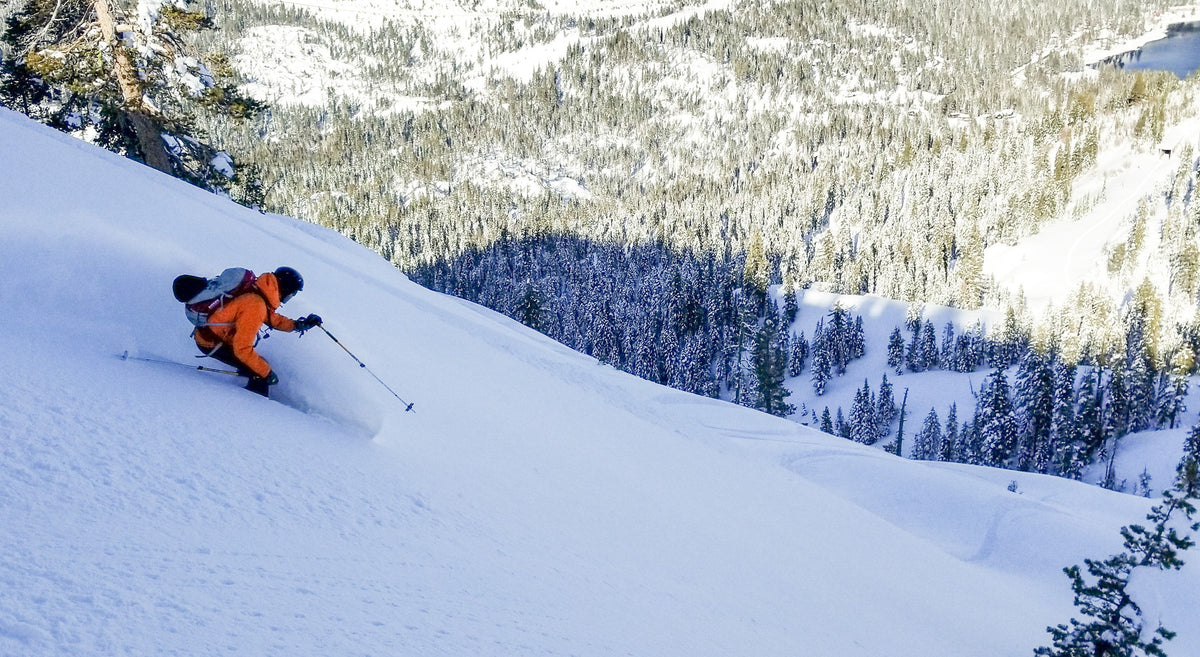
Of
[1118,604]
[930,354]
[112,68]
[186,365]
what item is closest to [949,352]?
[930,354]

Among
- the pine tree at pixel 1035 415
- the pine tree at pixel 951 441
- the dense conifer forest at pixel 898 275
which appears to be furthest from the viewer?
the dense conifer forest at pixel 898 275

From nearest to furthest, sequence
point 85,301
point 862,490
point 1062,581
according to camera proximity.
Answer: point 85,301, point 1062,581, point 862,490

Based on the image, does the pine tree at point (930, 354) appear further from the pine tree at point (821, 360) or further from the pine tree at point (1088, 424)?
the pine tree at point (1088, 424)

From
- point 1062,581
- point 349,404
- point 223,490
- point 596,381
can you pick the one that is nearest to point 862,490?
point 1062,581

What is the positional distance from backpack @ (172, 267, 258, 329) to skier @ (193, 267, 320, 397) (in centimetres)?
5

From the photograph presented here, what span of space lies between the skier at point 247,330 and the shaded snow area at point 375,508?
0.78 feet

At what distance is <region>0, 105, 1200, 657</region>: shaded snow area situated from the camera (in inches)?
127

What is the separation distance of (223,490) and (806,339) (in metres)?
114

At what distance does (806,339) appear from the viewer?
366ft

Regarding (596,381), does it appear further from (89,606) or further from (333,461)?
(89,606)

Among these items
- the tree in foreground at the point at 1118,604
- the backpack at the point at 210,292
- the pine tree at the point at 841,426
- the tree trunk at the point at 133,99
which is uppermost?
the tree trunk at the point at 133,99

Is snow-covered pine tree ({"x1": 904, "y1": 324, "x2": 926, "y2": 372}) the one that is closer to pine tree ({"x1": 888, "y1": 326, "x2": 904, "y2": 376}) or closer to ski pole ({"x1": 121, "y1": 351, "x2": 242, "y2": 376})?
pine tree ({"x1": 888, "y1": 326, "x2": 904, "y2": 376})

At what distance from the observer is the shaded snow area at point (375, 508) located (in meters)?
3.23

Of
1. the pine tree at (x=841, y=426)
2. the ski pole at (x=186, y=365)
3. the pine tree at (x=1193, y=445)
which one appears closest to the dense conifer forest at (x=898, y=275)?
the pine tree at (x=841, y=426)
